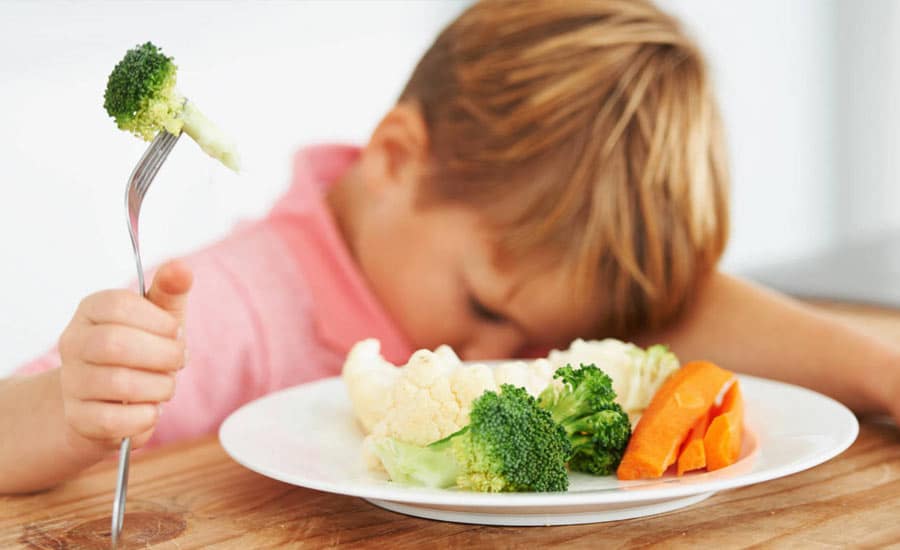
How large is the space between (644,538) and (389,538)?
0.66ft

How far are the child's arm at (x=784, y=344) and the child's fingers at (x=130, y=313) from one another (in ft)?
2.65

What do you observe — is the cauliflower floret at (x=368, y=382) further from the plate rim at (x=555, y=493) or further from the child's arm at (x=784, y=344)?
the child's arm at (x=784, y=344)

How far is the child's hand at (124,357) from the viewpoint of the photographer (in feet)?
2.59

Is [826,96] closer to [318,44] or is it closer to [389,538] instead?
[318,44]

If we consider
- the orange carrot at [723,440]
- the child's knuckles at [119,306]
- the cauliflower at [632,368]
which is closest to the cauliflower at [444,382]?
the cauliflower at [632,368]

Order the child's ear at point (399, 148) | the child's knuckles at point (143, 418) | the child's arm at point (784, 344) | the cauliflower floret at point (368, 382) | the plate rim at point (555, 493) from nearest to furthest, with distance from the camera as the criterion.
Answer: the plate rim at point (555, 493) → the child's knuckles at point (143, 418) → the cauliflower floret at point (368, 382) → the child's arm at point (784, 344) → the child's ear at point (399, 148)

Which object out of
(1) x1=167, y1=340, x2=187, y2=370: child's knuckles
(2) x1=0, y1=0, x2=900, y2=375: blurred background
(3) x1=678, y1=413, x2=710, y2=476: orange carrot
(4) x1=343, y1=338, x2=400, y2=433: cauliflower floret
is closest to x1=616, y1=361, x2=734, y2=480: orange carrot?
(3) x1=678, y1=413, x2=710, y2=476: orange carrot

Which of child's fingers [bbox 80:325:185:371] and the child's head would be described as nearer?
child's fingers [bbox 80:325:185:371]

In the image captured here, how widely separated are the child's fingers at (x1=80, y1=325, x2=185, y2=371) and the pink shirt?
0.63 m

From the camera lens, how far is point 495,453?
0.76 m

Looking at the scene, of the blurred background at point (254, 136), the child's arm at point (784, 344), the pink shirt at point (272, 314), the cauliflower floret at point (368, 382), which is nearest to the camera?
the cauliflower floret at point (368, 382)

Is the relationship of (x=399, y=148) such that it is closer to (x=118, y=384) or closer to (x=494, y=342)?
(x=494, y=342)

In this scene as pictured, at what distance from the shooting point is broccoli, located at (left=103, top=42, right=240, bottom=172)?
71 centimetres

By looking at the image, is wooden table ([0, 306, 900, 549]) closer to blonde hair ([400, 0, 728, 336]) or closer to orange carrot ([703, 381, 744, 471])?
orange carrot ([703, 381, 744, 471])
